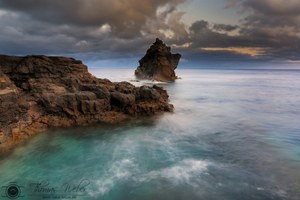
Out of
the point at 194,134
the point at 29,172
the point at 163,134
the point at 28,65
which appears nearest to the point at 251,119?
the point at 194,134

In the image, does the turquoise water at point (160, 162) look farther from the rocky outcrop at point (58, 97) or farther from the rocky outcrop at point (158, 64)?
the rocky outcrop at point (158, 64)

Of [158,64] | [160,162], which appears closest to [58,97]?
[160,162]

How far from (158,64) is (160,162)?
2958 inches

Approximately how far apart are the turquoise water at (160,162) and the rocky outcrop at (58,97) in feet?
6.18

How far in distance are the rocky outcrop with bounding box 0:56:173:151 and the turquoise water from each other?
74.1 inches

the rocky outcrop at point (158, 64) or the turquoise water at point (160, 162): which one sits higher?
the rocky outcrop at point (158, 64)

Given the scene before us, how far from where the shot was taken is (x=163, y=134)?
79.3 feet

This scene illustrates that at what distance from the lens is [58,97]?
25.4 m

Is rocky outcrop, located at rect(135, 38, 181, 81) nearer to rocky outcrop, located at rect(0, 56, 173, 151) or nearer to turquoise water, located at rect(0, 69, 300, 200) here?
rocky outcrop, located at rect(0, 56, 173, 151)

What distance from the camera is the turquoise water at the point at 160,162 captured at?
13.5m

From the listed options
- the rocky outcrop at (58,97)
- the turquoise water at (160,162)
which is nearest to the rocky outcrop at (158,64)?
the rocky outcrop at (58,97)

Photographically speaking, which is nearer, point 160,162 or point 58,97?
point 160,162

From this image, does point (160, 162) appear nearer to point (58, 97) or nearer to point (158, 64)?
point (58, 97)

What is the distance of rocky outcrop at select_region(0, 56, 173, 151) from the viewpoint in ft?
71.8
